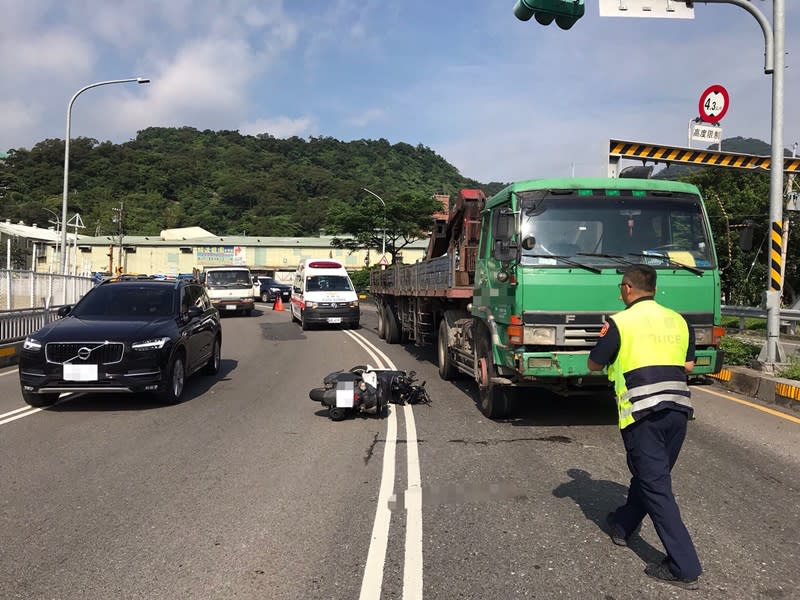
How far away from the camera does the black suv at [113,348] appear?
7645mm

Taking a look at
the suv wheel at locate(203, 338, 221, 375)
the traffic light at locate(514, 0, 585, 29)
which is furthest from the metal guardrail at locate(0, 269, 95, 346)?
the traffic light at locate(514, 0, 585, 29)

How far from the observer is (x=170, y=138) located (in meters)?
133

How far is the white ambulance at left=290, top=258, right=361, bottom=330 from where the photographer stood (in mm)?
20844

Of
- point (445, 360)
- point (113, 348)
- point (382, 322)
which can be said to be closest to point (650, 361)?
point (113, 348)

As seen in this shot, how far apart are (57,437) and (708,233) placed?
7.17 meters

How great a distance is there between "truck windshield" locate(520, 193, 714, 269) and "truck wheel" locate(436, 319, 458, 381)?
3684mm

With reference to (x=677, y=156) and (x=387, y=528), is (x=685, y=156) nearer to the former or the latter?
(x=677, y=156)

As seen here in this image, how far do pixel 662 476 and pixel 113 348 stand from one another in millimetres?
6477

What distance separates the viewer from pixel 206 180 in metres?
118

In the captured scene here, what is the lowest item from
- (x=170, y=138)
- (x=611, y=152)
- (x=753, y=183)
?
(x=611, y=152)

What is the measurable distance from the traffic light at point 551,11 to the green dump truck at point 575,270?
2480mm

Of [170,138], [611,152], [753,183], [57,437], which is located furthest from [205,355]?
[170,138]

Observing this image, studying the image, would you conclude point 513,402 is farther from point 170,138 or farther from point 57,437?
point 170,138

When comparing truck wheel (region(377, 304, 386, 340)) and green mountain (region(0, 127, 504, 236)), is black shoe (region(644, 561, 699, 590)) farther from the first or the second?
green mountain (region(0, 127, 504, 236))
